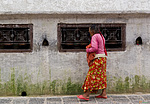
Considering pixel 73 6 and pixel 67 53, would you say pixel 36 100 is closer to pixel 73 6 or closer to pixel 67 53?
pixel 67 53

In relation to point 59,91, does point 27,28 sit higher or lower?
higher

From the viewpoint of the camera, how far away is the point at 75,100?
448 centimetres

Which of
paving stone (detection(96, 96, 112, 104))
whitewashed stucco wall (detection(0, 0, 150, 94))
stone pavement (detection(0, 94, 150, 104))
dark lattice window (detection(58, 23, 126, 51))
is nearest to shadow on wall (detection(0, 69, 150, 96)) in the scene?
whitewashed stucco wall (detection(0, 0, 150, 94))

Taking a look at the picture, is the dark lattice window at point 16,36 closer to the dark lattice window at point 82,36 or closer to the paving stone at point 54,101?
the dark lattice window at point 82,36

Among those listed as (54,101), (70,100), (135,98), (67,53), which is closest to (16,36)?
(67,53)

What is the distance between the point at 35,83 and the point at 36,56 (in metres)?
0.69

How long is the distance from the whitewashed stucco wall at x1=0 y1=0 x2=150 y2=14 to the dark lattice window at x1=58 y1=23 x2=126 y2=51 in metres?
0.38

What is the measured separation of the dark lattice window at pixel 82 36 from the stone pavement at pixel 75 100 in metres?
1.21

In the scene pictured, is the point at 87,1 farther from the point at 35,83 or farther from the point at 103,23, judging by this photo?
the point at 35,83

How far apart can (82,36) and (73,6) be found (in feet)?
2.57

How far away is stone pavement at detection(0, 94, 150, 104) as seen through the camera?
4367 millimetres

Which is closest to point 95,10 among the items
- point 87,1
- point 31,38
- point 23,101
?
point 87,1

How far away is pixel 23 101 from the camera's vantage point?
447 cm

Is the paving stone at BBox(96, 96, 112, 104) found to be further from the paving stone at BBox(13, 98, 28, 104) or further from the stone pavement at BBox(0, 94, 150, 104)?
the paving stone at BBox(13, 98, 28, 104)
